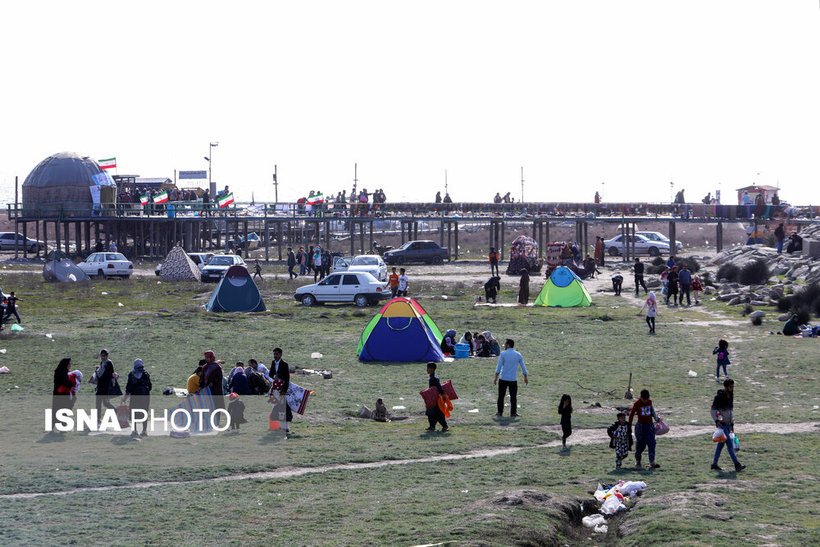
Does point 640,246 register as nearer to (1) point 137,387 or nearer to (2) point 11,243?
(2) point 11,243

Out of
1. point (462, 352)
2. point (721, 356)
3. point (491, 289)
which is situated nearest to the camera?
point (721, 356)

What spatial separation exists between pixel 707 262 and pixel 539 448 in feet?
140

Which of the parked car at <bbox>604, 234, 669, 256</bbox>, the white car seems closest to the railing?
the parked car at <bbox>604, 234, 669, 256</bbox>

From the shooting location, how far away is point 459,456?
1439cm

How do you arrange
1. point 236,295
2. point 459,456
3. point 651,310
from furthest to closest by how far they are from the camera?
point 236,295, point 651,310, point 459,456

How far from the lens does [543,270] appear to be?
55188 mm

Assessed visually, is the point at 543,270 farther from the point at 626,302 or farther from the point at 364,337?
the point at 364,337

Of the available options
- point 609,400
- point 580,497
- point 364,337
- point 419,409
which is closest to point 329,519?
point 580,497

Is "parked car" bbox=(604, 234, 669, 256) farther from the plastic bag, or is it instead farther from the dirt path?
the plastic bag

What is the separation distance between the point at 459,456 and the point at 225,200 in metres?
53.5

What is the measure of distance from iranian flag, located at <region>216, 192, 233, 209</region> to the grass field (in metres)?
38.5

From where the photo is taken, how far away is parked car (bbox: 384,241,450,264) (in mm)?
61059

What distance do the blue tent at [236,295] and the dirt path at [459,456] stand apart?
1958cm

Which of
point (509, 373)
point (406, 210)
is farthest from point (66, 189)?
point (509, 373)
